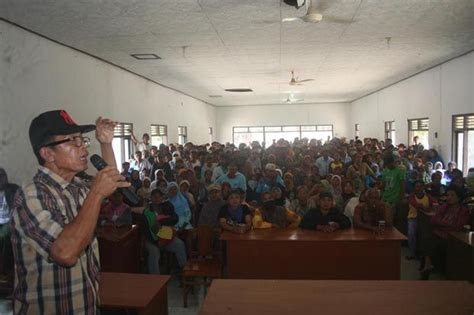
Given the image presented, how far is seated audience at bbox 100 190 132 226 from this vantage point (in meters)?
4.91

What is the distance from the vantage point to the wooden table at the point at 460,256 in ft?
13.1

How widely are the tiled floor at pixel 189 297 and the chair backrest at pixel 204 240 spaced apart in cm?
51

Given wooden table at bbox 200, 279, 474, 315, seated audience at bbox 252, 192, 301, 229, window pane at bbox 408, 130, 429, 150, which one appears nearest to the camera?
wooden table at bbox 200, 279, 474, 315

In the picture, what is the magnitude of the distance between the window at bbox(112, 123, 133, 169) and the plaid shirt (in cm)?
723

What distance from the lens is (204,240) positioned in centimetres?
446

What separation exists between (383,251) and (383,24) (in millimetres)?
3248

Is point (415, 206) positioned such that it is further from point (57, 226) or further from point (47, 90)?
point (47, 90)

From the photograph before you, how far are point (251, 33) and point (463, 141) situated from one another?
5232 mm

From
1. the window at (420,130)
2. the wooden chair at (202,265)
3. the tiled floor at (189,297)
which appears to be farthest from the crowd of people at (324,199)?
the window at (420,130)

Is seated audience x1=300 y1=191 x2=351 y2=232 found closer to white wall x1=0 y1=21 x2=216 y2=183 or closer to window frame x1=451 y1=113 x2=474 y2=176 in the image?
white wall x1=0 y1=21 x2=216 y2=183

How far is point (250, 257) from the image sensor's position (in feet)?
14.1

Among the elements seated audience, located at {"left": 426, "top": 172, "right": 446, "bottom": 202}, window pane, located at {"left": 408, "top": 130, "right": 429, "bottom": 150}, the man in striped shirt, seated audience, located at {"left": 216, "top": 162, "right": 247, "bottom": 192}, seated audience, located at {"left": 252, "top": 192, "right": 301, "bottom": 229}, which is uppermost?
window pane, located at {"left": 408, "top": 130, "right": 429, "bottom": 150}

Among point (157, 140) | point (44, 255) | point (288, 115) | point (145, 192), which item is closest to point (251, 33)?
point (145, 192)

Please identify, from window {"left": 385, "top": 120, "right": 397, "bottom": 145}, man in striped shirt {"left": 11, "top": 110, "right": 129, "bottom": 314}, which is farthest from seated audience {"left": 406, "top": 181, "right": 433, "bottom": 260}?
window {"left": 385, "top": 120, "right": 397, "bottom": 145}
